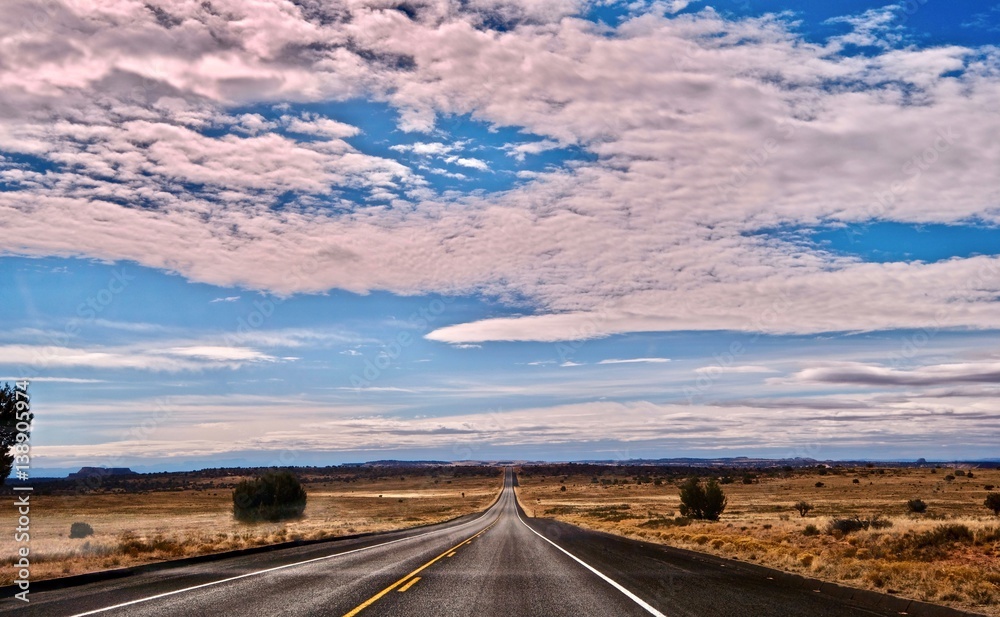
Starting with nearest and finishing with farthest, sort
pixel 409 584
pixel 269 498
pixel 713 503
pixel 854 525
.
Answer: pixel 409 584
pixel 854 525
pixel 713 503
pixel 269 498

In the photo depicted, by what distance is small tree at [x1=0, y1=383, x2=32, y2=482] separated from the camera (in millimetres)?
31844

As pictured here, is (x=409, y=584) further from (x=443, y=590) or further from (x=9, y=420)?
(x=9, y=420)

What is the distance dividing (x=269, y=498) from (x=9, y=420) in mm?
32852

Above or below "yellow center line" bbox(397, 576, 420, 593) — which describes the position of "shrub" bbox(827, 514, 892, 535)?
below

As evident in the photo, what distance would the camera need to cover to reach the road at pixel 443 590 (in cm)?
1151

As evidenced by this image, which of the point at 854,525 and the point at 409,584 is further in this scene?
the point at 854,525

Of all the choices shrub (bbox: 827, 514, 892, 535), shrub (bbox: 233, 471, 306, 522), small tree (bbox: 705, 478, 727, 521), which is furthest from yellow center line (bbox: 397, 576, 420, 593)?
shrub (bbox: 233, 471, 306, 522)

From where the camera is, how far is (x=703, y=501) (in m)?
49.5

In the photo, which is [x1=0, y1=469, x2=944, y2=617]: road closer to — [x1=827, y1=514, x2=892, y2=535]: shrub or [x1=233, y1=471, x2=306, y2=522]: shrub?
[x1=827, y1=514, x2=892, y2=535]: shrub

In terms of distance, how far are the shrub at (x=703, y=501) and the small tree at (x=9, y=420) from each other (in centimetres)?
4047

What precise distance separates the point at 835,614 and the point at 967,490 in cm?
7816

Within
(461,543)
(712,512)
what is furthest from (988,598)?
(712,512)

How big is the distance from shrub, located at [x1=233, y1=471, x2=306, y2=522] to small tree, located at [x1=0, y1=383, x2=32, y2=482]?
30396 mm

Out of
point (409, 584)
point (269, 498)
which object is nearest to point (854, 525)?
point (409, 584)
